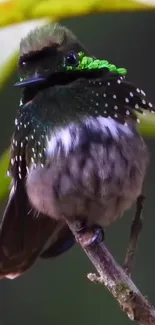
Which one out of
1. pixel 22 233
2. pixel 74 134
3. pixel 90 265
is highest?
pixel 74 134

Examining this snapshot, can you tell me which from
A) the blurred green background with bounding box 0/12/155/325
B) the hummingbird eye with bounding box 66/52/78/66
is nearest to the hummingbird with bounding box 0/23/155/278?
the hummingbird eye with bounding box 66/52/78/66

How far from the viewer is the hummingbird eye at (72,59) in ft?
1.85

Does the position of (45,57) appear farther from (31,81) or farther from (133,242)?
(133,242)

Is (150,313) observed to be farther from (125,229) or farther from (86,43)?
(86,43)

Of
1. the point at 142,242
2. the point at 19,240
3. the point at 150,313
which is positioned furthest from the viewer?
the point at 142,242

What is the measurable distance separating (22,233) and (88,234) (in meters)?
0.11

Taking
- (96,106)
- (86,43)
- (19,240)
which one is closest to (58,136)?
(96,106)

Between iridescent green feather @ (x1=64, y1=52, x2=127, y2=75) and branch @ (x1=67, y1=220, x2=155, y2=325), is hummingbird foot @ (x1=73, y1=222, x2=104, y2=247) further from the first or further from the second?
iridescent green feather @ (x1=64, y1=52, x2=127, y2=75)

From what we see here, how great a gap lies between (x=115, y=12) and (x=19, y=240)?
34 cm

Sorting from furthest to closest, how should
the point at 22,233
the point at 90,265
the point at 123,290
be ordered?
1. the point at 90,265
2. the point at 22,233
3. the point at 123,290

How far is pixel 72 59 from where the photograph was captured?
0.57 metres

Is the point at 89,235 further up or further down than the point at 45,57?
further down

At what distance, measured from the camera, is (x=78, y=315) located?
2.62ft

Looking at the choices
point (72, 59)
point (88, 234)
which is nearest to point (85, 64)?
point (72, 59)
